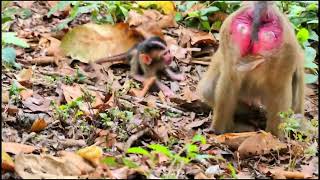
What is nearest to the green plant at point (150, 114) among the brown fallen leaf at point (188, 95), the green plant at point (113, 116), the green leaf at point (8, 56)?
the green plant at point (113, 116)

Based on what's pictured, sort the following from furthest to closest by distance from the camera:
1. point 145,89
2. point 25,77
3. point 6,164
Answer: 1. point 145,89
2. point 25,77
3. point 6,164

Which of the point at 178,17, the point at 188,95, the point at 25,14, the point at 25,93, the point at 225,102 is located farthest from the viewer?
the point at 25,14

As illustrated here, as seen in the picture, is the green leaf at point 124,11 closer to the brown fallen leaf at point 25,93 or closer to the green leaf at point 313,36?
the green leaf at point 313,36

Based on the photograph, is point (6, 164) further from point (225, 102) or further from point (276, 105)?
point (276, 105)

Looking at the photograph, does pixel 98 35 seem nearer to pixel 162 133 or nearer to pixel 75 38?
pixel 75 38

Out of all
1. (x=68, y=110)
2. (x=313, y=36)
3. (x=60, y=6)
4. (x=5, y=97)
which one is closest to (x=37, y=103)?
(x=5, y=97)

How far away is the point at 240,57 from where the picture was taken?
17.3ft

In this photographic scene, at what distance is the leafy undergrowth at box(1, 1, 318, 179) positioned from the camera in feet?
13.9

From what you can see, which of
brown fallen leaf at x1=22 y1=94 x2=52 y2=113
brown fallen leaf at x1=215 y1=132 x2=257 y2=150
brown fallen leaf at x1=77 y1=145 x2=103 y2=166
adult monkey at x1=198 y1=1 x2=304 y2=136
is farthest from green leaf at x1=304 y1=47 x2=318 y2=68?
brown fallen leaf at x1=77 y1=145 x2=103 y2=166

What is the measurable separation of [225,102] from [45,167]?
198 centimetres

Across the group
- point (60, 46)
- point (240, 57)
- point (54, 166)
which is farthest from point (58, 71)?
point (54, 166)

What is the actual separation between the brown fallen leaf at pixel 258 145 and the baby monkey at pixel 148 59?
263 centimetres

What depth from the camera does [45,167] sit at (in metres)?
4.04

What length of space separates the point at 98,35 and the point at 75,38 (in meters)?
0.25
